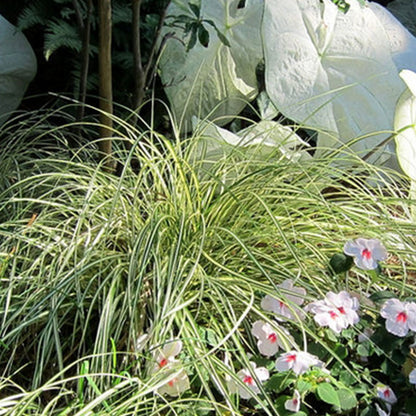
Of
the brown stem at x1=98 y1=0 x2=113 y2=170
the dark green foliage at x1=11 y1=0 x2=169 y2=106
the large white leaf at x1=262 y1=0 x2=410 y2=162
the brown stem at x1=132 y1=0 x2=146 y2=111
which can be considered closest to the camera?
the brown stem at x1=98 y1=0 x2=113 y2=170

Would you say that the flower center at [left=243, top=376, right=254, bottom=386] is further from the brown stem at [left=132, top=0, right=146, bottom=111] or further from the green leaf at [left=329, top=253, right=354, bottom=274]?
the brown stem at [left=132, top=0, right=146, bottom=111]

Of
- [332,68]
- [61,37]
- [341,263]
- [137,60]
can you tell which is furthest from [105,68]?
[341,263]

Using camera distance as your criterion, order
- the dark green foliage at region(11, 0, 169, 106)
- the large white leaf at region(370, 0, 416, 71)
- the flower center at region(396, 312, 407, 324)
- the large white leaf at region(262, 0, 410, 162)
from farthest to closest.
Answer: the large white leaf at region(370, 0, 416, 71) < the dark green foliage at region(11, 0, 169, 106) < the large white leaf at region(262, 0, 410, 162) < the flower center at region(396, 312, 407, 324)

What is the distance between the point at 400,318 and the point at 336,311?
120mm

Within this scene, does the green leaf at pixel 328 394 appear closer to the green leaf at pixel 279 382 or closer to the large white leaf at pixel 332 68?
the green leaf at pixel 279 382

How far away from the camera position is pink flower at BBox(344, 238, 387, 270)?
57.5 inches

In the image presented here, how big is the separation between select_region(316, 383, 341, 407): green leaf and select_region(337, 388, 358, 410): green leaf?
0.05 ft

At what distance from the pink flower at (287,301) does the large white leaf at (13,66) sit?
1.31 metres

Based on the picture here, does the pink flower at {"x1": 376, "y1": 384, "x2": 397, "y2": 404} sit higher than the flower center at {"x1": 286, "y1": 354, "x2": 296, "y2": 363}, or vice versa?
the flower center at {"x1": 286, "y1": 354, "x2": 296, "y2": 363}

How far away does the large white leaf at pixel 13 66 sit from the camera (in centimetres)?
247

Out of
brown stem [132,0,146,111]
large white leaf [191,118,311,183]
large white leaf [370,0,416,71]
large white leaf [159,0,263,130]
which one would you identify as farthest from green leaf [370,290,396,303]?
large white leaf [370,0,416,71]

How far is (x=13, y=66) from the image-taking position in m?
2.49

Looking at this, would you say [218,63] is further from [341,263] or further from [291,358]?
[291,358]

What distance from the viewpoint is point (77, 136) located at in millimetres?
2254
